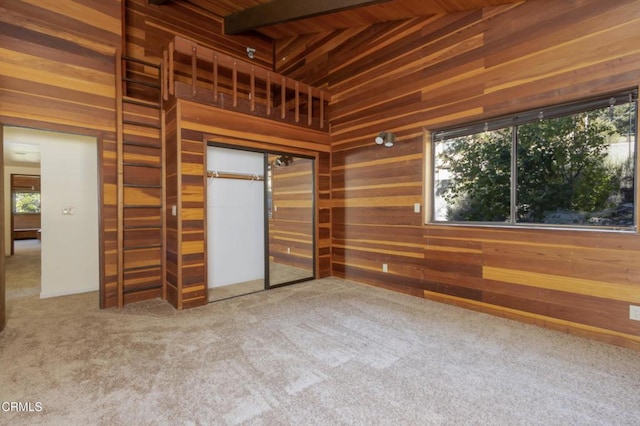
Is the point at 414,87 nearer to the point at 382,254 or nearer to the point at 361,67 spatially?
the point at 361,67

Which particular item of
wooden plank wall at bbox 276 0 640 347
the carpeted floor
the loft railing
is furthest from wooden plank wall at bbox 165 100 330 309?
wooden plank wall at bbox 276 0 640 347

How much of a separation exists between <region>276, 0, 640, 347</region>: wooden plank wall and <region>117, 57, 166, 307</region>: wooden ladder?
262cm

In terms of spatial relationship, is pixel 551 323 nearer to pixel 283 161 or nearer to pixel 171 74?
pixel 283 161

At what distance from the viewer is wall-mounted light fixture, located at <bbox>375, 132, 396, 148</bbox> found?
409 centimetres

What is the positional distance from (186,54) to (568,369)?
480cm

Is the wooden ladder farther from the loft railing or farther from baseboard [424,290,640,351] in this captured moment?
baseboard [424,290,640,351]

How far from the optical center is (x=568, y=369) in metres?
2.20

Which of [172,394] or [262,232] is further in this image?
[262,232]

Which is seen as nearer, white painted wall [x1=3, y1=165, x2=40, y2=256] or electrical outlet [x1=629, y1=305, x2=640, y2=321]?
electrical outlet [x1=629, y1=305, x2=640, y2=321]

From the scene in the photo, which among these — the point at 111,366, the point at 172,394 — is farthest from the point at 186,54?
the point at 172,394

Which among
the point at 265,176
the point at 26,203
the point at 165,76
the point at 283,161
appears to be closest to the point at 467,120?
the point at 265,176

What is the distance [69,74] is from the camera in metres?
3.43

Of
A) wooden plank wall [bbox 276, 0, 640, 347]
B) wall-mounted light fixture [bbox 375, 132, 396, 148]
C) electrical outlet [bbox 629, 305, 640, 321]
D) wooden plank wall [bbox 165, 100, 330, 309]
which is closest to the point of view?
electrical outlet [bbox 629, 305, 640, 321]

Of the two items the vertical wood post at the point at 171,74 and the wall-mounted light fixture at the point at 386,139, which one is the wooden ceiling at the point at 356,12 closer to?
the wall-mounted light fixture at the point at 386,139
